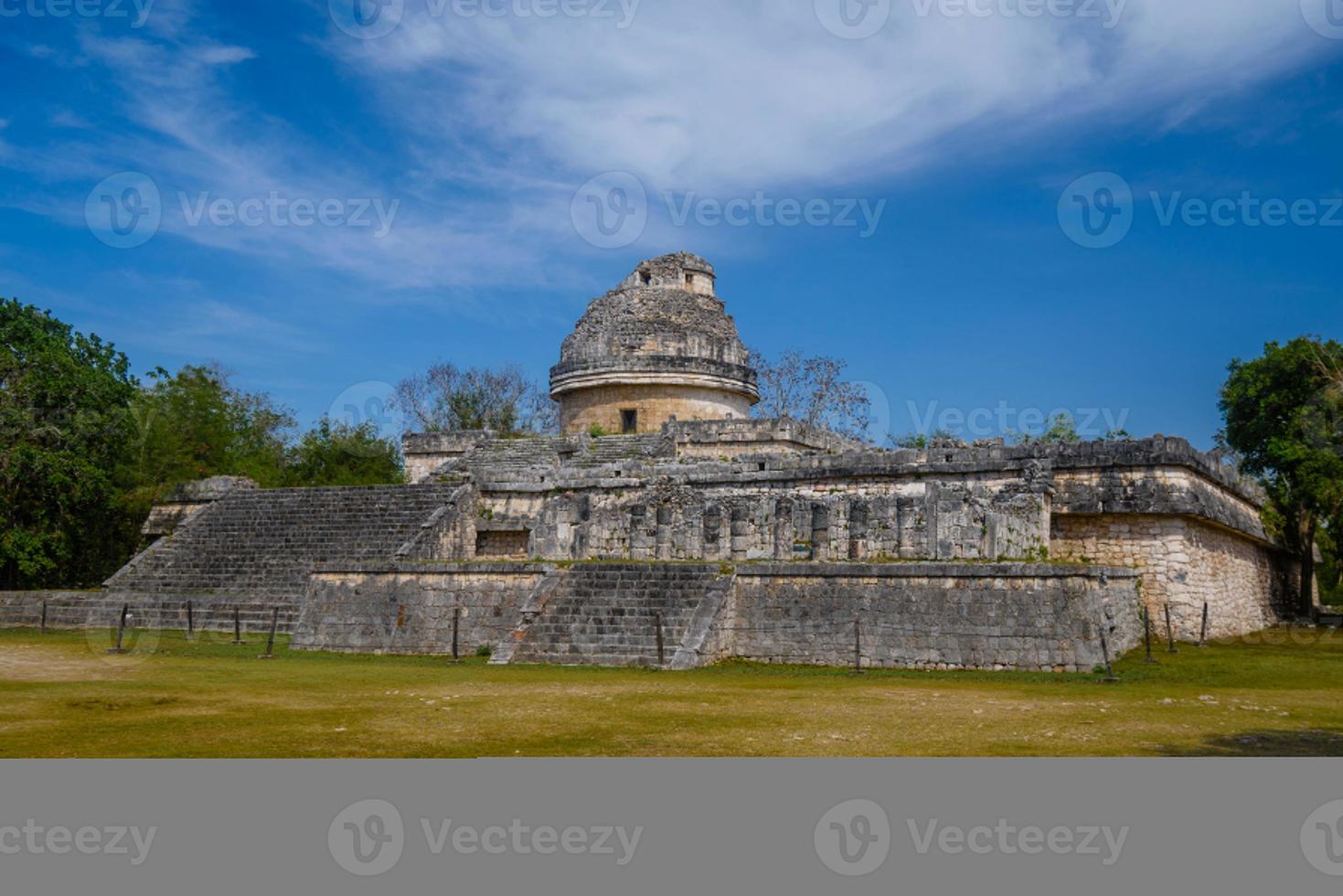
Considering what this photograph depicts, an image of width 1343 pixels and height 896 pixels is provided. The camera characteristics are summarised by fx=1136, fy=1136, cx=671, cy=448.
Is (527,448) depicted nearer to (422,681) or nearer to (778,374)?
(422,681)

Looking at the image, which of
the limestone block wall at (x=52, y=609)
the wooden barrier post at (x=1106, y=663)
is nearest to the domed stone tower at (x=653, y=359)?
the limestone block wall at (x=52, y=609)

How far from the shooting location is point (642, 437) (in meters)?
26.0

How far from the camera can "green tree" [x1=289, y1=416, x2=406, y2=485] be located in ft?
99.6

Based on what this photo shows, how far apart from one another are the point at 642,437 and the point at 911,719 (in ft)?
55.9

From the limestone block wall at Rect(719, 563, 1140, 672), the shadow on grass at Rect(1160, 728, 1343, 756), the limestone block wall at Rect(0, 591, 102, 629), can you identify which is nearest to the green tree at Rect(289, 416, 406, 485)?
the limestone block wall at Rect(0, 591, 102, 629)

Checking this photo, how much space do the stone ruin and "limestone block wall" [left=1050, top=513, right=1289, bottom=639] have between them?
40 mm

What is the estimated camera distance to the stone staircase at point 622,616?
570 inches

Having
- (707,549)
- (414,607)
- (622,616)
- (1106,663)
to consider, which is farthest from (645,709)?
(414,607)

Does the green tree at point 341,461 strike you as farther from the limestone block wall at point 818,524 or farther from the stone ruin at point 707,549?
the limestone block wall at point 818,524

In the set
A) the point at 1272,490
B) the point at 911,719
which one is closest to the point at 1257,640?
the point at 1272,490

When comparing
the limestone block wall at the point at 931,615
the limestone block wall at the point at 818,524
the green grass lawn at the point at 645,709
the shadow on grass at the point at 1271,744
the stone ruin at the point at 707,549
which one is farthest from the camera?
the limestone block wall at the point at 818,524

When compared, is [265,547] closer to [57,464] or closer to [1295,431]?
[57,464]

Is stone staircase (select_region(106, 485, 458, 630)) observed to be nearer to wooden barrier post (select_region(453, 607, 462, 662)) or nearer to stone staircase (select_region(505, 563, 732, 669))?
wooden barrier post (select_region(453, 607, 462, 662))

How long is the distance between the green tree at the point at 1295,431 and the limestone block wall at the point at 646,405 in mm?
11842
